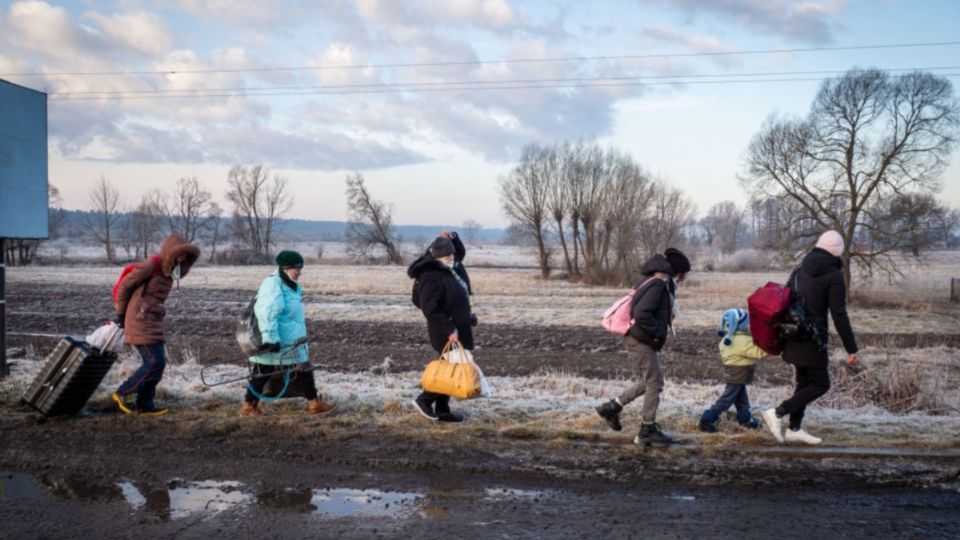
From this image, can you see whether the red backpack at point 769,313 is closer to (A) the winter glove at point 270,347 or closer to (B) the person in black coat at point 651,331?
(B) the person in black coat at point 651,331

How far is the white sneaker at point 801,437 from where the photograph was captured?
21.3 ft

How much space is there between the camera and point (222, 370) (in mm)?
10727

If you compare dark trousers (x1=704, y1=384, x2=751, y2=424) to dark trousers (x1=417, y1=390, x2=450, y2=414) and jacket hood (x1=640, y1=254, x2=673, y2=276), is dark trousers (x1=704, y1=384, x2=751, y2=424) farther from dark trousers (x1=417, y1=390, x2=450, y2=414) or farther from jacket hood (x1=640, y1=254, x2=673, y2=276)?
dark trousers (x1=417, y1=390, x2=450, y2=414)

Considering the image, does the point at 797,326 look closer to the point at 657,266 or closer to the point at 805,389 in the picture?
the point at 805,389

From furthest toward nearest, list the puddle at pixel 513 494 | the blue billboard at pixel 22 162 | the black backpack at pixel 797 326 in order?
1. the blue billboard at pixel 22 162
2. the black backpack at pixel 797 326
3. the puddle at pixel 513 494

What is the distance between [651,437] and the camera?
6438 millimetres

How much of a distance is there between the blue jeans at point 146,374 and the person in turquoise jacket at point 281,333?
3.12 feet

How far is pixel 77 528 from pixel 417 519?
2189 millimetres

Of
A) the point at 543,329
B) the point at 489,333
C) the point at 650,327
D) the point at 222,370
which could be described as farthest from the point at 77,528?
the point at 543,329

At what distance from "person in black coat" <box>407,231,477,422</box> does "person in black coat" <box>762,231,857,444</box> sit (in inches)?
120

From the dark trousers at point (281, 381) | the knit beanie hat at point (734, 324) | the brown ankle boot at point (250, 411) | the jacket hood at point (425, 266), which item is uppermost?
the jacket hood at point (425, 266)

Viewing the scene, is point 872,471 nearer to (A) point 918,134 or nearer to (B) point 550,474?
(B) point 550,474

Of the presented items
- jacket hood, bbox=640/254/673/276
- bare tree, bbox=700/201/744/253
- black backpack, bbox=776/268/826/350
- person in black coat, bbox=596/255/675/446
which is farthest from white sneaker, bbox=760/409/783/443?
bare tree, bbox=700/201/744/253

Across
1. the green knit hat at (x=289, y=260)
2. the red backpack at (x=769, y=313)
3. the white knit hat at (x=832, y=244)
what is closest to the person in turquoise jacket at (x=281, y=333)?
the green knit hat at (x=289, y=260)
